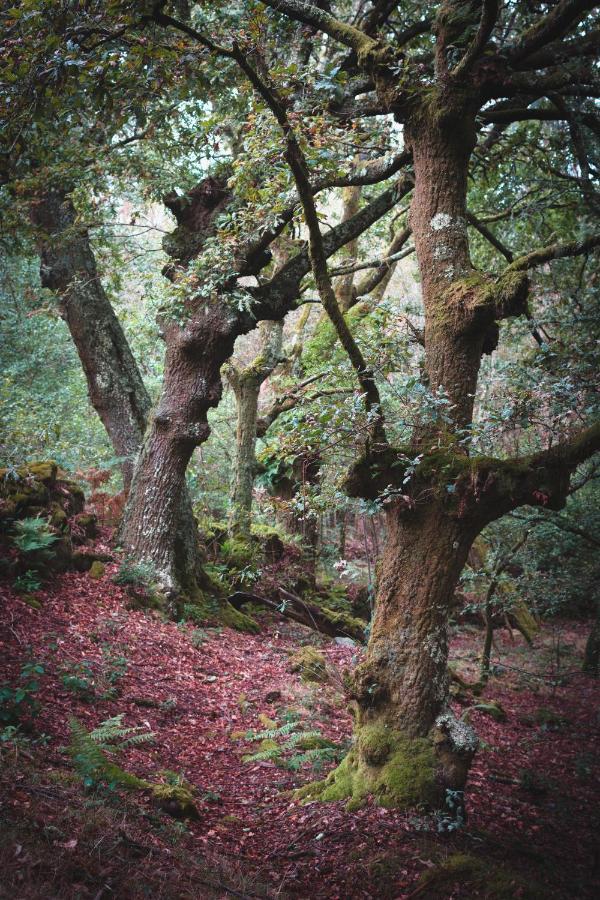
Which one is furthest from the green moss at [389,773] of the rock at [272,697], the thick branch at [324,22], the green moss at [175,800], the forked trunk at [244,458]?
the forked trunk at [244,458]

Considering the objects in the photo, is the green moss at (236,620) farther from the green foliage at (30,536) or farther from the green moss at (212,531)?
the green foliage at (30,536)

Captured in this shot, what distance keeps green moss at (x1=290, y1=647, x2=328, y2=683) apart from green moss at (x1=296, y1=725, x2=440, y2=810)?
3.37m

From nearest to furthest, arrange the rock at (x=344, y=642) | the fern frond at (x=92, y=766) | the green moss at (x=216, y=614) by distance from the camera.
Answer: the fern frond at (x=92, y=766) → the green moss at (x=216, y=614) → the rock at (x=344, y=642)

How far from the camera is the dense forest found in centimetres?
383

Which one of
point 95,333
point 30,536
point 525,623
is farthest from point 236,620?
point 525,623

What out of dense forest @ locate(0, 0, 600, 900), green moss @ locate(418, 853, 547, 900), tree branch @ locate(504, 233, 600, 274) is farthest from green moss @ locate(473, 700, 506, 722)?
tree branch @ locate(504, 233, 600, 274)

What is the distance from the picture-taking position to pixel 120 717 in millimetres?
5027

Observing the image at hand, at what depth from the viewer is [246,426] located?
12180 millimetres

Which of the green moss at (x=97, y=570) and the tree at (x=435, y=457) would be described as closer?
the tree at (x=435, y=457)

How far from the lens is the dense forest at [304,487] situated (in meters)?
3.83

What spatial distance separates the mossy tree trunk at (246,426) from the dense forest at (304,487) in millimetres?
865

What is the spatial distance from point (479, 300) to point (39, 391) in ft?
45.9

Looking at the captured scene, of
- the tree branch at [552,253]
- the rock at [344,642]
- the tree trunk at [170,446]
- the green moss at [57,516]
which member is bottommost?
the rock at [344,642]

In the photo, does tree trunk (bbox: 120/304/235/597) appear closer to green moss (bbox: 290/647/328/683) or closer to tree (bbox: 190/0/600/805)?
green moss (bbox: 290/647/328/683)
